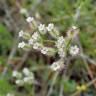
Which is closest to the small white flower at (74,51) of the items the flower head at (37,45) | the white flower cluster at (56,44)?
the white flower cluster at (56,44)

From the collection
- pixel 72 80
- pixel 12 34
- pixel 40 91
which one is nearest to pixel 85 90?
pixel 72 80

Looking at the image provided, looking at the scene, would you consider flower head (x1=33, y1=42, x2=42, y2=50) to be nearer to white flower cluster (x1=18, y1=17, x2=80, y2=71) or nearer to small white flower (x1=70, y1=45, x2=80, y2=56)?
white flower cluster (x1=18, y1=17, x2=80, y2=71)

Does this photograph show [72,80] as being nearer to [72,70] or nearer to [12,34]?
[72,70]

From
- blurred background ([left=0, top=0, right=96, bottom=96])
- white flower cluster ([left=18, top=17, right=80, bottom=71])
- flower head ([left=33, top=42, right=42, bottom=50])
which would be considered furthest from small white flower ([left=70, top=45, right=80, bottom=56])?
blurred background ([left=0, top=0, right=96, bottom=96])

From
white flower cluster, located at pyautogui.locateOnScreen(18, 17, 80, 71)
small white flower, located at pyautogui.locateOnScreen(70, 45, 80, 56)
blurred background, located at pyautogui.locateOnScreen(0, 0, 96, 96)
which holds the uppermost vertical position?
blurred background, located at pyautogui.locateOnScreen(0, 0, 96, 96)

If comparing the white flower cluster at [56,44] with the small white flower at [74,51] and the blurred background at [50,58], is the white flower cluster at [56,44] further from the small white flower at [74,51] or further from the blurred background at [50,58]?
the blurred background at [50,58]

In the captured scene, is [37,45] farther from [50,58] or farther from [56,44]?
[50,58]

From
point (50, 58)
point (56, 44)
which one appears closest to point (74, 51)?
point (56, 44)

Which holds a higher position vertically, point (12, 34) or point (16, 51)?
point (12, 34)
